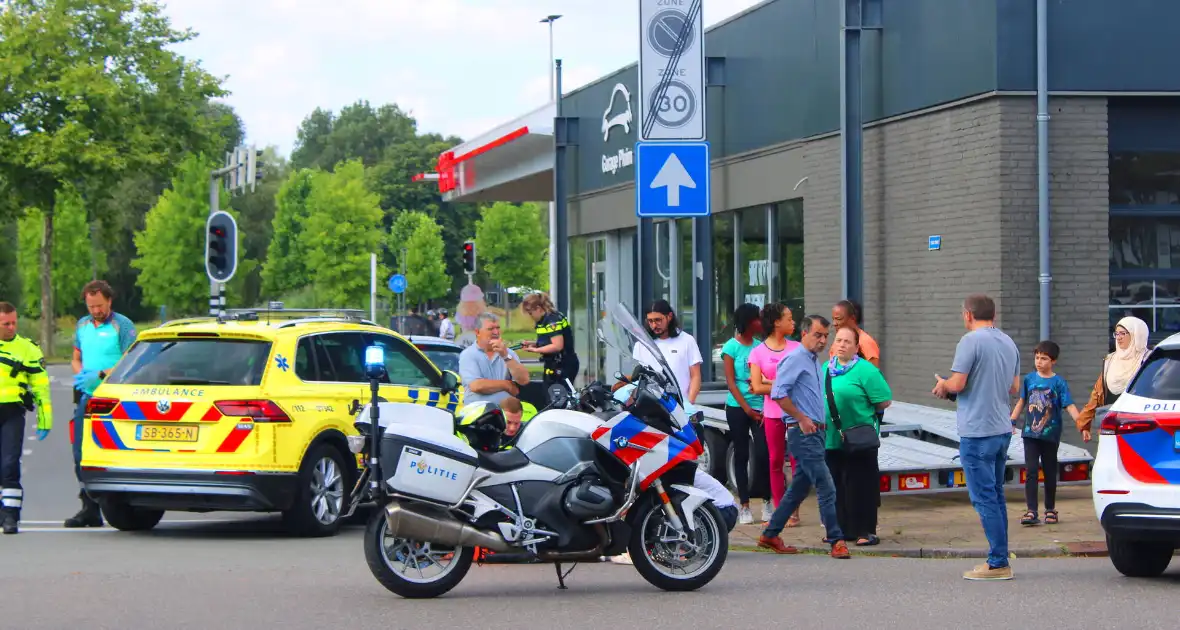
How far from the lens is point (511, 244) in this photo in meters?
81.8

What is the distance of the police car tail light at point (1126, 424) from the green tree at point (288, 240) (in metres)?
78.4

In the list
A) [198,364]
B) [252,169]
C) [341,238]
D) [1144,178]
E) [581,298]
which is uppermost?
[252,169]

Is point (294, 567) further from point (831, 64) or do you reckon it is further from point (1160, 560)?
point (831, 64)

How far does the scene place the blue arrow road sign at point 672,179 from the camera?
1312 cm

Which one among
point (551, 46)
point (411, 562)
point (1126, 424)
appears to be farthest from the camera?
point (551, 46)

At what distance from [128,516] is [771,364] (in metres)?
5.14

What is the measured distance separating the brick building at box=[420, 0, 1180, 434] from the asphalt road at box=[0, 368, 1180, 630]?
5487 millimetres

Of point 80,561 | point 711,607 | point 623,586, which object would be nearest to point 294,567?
point 80,561

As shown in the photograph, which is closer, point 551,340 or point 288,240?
point 551,340

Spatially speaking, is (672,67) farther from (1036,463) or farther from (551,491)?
(551,491)

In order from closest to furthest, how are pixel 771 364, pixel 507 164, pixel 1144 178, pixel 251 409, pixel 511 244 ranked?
pixel 251 409, pixel 771 364, pixel 1144 178, pixel 507 164, pixel 511 244

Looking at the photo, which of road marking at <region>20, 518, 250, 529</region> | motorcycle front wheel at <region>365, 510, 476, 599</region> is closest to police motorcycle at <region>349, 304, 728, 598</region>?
motorcycle front wheel at <region>365, 510, 476, 599</region>

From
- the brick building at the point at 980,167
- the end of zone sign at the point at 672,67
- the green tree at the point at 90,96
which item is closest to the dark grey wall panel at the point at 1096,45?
the brick building at the point at 980,167

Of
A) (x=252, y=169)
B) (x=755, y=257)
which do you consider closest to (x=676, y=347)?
(x=755, y=257)
